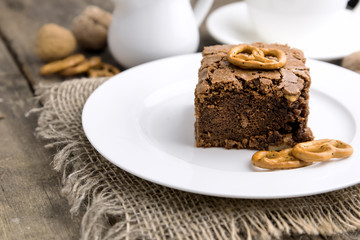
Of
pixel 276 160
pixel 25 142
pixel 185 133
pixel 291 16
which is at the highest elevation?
pixel 291 16

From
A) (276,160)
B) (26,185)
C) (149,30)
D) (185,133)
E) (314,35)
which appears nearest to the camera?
(276,160)

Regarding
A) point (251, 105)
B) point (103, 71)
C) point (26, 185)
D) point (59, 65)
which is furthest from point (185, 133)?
point (59, 65)

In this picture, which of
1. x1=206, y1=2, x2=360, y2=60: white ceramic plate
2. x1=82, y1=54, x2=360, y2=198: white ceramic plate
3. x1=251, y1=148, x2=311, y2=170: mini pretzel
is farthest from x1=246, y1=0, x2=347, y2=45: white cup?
x1=251, y1=148, x2=311, y2=170: mini pretzel

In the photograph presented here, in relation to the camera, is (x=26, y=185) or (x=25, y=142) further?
(x=25, y=142)

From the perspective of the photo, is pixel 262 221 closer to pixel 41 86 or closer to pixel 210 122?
pixel 210 122

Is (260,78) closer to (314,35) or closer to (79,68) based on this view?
(314,35)

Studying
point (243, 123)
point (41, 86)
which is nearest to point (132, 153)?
point (243, 123)
